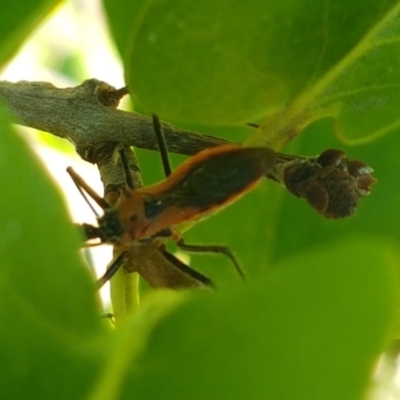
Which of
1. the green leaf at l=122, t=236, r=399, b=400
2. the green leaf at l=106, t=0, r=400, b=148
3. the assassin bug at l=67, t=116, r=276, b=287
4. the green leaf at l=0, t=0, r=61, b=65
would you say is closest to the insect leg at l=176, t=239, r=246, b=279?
the assassin bug at l=67, t=116, r=276, b=287

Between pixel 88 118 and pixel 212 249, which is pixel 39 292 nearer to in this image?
pixel 88 118

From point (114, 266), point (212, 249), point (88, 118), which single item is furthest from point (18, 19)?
point (212, 249)

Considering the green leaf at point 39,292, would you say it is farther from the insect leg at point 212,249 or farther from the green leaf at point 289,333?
the insect leg at point 212,249

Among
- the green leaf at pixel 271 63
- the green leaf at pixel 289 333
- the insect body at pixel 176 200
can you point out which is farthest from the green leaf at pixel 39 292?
the insect body at pixel 176 200

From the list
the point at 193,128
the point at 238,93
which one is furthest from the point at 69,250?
the point at 193,128

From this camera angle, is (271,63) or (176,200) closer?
(271,63)

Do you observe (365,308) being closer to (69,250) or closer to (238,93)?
(69,250)

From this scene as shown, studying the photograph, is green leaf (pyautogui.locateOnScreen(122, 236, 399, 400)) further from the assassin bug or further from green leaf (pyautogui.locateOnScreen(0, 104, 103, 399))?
the assassin bug

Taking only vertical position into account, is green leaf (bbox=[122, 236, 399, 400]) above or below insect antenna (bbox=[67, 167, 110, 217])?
below
